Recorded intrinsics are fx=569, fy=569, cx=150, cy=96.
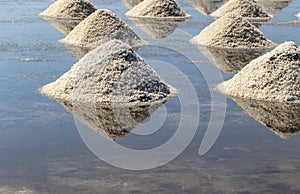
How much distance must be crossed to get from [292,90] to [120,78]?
2.82m

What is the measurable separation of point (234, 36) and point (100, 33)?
10.7ft

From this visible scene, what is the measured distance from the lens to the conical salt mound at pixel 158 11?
59.7 feet

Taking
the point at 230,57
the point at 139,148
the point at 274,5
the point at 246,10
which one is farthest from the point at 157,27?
the point at 139,148

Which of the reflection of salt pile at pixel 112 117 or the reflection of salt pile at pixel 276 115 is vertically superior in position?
the reflection of salt pile at pixel 112 117

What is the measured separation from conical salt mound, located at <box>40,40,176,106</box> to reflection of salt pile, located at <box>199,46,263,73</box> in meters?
2.47

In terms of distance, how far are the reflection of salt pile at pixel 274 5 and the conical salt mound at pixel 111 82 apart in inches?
473

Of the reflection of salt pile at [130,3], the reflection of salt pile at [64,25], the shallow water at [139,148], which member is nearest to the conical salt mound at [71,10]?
the reflection of salt pile at [64,25]

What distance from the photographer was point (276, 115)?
8.66 meters

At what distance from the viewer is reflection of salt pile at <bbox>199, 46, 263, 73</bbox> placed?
11.8 meters

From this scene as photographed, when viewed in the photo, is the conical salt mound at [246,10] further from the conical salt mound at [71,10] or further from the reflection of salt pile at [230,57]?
the reflection of salt pile at [230,57]

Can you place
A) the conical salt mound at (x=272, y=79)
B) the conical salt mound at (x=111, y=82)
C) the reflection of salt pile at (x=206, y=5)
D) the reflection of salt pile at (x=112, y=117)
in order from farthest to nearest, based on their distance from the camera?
the reflection of salt pile at (x=206, y=5) < the conical salt mound at (x=272, y=79) < the conical salt mound at (x=111, y=82) < the reflection of salt pile at (x=112, y=117)

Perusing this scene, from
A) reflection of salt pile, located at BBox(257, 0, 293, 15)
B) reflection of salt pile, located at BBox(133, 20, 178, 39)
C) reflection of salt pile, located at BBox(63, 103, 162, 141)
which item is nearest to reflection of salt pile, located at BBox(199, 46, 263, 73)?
reflection of salt pile, located at BBox(133, 20, 178, 39)

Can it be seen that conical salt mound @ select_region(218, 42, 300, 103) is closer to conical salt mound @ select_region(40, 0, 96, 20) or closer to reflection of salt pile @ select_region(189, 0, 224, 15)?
conical salt mound @ select_region(40, 0, 96, 20)

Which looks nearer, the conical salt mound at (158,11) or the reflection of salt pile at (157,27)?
the reflection of salt pile at (157,27)
